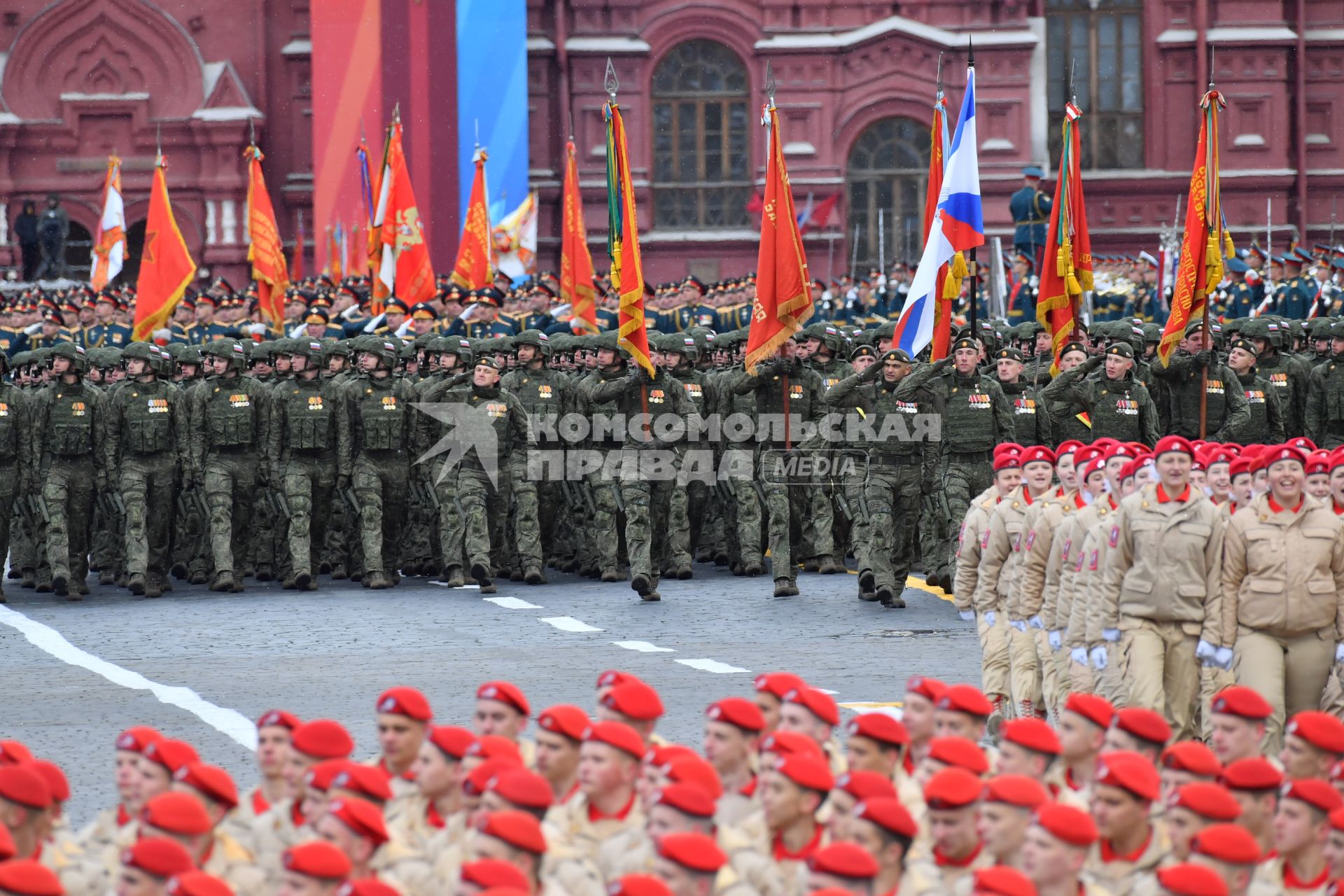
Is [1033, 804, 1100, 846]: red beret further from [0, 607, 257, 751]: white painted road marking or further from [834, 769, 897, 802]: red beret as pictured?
[0, 607, 257, 751]: white painted road marking

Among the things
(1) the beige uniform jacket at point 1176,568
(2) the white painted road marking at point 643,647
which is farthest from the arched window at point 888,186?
(1) the beige uniform jacket at point 1176,568

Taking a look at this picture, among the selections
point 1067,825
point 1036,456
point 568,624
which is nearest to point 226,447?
point 568,624

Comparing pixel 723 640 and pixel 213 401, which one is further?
pixel 213 401

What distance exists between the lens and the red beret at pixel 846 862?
6559 mm

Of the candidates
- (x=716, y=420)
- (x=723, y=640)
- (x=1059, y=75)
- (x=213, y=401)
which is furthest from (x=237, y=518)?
(x=1059, y=75)

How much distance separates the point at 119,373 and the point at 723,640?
7.23 meters

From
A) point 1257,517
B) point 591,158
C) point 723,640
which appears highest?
point 591,158

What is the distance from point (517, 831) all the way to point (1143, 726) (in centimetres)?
286

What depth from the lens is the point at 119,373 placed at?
66.1 feet

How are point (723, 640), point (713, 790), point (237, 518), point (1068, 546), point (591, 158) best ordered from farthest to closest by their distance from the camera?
point (591, 158), point (237, 518), point (723, 640), point (1068, 546), point (713, 790)

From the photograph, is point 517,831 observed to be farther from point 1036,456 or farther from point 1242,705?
point 1036,456

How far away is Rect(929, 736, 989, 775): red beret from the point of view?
8.00m

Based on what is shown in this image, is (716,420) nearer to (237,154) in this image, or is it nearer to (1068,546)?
(1068,546)

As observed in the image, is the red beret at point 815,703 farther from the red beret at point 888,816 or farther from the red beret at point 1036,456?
the red beret at point 1036,456
